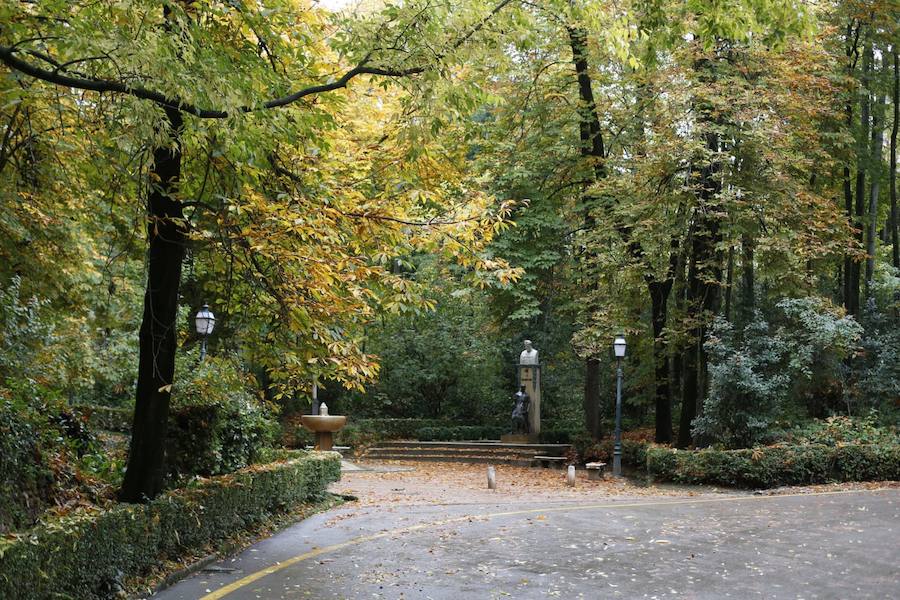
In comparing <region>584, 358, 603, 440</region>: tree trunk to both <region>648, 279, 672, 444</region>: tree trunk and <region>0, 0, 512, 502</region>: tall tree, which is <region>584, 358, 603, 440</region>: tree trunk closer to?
<region>648, 279, 672, 444</region>: tree trunk

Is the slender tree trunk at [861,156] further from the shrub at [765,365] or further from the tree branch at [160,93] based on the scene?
the tree branch at [160,93]

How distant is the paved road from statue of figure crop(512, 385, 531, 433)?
631 inches

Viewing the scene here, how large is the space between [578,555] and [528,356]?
21.9 meters

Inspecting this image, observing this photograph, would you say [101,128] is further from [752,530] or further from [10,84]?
[752,530]

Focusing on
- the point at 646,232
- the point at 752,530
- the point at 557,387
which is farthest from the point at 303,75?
the point at 557,387

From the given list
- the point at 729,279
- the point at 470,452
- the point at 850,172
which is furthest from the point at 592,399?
the point at 850,172

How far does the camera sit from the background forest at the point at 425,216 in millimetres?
8023

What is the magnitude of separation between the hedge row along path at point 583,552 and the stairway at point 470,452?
12.6 metres

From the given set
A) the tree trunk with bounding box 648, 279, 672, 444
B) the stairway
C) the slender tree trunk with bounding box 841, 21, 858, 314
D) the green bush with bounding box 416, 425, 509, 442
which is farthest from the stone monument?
the slender tree trunk with bounding box 841, 21, 858, 314

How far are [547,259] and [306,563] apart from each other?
1809 centimetres

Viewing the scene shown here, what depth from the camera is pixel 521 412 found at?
31609mm

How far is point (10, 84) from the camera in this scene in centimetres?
773

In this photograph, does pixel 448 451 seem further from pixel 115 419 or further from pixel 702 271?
pixel 702 271

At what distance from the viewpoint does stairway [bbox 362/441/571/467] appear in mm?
29484
